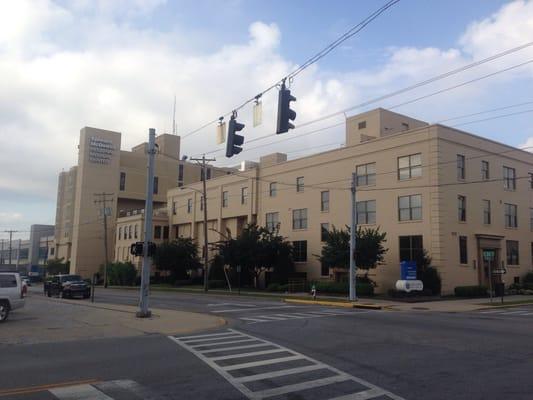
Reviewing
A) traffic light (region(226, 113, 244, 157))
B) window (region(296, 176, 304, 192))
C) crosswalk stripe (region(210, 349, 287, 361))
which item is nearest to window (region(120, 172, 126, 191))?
window (region(296, 176, 304, 192))

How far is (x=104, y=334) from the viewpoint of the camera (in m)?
16.3

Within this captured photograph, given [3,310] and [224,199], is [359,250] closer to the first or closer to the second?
[3,310]

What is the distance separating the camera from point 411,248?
135 ft

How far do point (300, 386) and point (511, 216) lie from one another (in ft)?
138

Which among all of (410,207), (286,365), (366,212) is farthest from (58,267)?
(286,365)

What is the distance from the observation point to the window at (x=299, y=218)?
52531 mm

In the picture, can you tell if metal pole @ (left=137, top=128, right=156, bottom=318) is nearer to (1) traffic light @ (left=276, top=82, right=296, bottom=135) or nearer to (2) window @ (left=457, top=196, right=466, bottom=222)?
(1) traffic light @ (left=276, top=82, right=296, bottom=135)

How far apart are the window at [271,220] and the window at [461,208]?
19.3m

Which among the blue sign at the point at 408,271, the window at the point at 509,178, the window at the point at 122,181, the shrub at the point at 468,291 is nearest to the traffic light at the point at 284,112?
the blue sign at the point at 408,271

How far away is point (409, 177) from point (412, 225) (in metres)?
3.68

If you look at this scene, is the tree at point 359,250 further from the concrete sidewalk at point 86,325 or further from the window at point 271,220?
the concrete sidewalk at point 86,325

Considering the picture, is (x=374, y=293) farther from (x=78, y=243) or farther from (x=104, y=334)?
(x=78, y=243)

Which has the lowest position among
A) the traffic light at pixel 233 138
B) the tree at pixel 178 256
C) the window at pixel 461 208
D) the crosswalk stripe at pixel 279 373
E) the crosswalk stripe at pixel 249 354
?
the crosswalk stripe at pixel 249 354

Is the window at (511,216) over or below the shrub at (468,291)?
over
